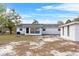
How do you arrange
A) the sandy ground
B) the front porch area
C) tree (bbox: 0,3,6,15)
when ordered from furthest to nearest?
1. the front porch area
2. tree (bbox: 0,3,6,15)
3. the sandy ground

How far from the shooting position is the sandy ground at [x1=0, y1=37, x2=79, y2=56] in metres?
5.28

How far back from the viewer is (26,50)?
18.0 feet

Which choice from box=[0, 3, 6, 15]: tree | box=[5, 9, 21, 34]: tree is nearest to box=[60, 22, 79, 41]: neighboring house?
box=[5, 9, 21, 34]: tree

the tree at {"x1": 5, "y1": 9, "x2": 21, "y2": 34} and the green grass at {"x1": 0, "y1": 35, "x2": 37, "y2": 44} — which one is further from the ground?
the tree at {"x1": 5, "y1": 9, "x2": 21, "y2": 34}

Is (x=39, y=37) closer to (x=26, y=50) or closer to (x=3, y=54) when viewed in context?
(x=26, y=50)

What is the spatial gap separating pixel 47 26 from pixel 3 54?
1.84 metres

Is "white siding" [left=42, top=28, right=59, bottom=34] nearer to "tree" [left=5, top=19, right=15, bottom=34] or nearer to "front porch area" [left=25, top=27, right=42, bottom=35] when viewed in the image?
"front porch area" [left=25, top=27, right=42, bottom=35]

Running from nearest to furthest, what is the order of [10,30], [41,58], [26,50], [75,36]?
[41,58] < [26,50] < [10,30] < [75,36]

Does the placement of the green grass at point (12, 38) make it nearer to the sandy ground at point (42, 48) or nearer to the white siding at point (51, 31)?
the sandy ground at point (42, 48)

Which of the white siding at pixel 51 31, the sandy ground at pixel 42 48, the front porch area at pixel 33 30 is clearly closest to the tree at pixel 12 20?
the sandy ground at pixel 42 48

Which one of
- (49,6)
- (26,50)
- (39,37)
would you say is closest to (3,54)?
(26,50)

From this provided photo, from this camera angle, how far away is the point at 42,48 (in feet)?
18.2

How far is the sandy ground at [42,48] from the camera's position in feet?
17.3

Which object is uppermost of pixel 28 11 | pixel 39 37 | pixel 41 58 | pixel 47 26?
pixel 28 11
